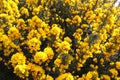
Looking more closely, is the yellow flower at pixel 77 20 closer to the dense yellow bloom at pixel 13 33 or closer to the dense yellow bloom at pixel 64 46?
the dense yellow bloom at pixel 64 46

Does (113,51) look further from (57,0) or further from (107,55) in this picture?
(57,0)

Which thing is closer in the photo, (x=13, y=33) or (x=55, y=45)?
(x=13, y=33)

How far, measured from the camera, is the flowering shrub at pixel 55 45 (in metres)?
6.25

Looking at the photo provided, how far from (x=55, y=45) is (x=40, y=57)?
0.63 metres

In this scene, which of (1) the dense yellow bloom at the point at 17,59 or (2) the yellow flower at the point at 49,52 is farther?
(2) the yellow flower at the point at 49,52

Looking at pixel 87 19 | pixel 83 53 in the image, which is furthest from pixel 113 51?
pixel 87 19

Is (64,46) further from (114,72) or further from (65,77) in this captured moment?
(114,72)

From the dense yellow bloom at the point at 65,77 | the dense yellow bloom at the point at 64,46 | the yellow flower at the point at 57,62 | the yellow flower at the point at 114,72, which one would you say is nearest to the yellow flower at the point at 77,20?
the yellow flower at the point at 114,72

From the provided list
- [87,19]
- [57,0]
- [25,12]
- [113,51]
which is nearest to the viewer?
[113,51]

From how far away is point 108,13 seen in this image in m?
8.24

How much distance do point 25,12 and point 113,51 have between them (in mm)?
2013

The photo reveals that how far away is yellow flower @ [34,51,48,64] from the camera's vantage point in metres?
6.08

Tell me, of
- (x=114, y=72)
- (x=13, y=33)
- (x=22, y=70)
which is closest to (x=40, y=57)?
(x=22, y=70)

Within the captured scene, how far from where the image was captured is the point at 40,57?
20.0 ft
